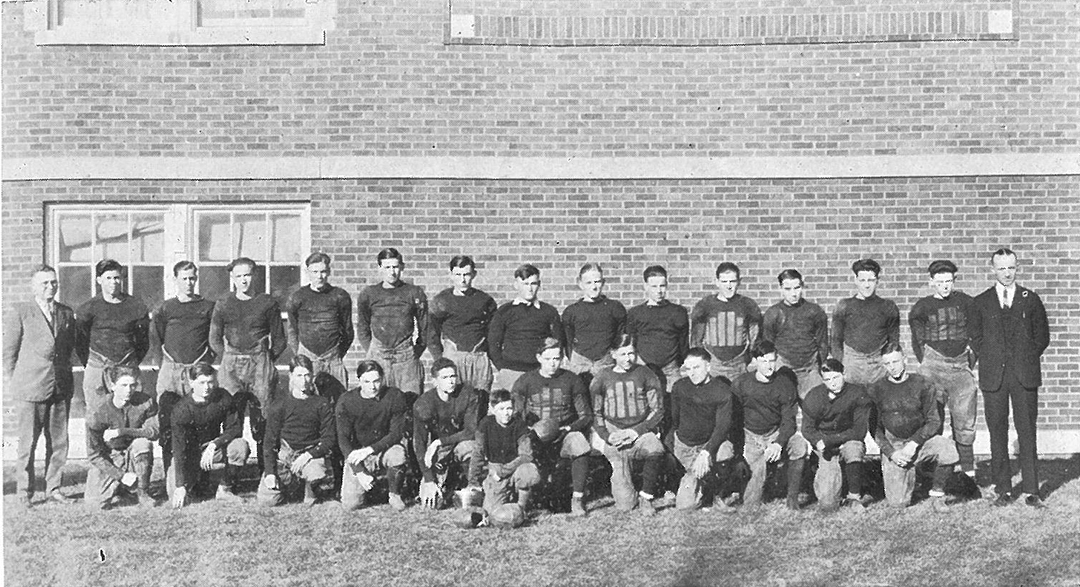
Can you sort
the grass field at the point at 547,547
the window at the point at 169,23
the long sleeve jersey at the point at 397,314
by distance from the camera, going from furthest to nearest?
1. the window at the point at 169,23
2. the long sleeve jersey at the point at 397,314
3. the grass field at the point at 547,547

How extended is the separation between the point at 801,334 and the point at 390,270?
→ 3.02 metres

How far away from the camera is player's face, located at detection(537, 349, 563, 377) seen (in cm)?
740

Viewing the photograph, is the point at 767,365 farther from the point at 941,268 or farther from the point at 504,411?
the point at 504,411

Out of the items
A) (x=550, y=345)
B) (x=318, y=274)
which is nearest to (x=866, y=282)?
(x=550, y=345)

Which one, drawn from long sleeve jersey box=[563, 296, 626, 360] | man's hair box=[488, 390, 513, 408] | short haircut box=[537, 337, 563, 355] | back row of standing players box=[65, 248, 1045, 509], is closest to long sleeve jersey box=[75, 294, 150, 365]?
→ back row of standing players box=[65, 248, 1045, 509]

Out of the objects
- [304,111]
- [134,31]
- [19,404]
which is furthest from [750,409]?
[134,31]

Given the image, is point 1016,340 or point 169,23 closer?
point 1016,340

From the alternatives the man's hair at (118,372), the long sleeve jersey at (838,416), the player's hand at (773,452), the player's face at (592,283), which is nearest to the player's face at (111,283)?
the man's hair at (118,372)

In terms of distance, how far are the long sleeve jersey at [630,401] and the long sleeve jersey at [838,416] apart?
3.38ft

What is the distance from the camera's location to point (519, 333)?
783 centimetres

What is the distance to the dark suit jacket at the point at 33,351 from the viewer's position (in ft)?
25.0

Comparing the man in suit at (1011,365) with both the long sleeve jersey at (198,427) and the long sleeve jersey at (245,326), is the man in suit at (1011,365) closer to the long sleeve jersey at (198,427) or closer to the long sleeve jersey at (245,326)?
the long sleeve jersey at (245,326)

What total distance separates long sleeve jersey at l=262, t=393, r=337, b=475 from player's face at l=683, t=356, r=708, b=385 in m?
2.50

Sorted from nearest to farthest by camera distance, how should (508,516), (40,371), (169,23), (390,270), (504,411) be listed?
(508,516)
(504,411)
(40,371)
(390,270)
(169,23)
